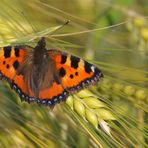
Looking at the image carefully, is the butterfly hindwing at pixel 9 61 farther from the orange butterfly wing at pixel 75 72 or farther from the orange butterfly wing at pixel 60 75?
the orange butterfly wing at pixel 75 72

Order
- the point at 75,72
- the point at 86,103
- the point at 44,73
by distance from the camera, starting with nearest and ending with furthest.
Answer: the point at 86,103 < the point at 75,72 < the point at 44,73

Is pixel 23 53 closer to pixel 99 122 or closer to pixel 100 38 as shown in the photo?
pixel 100 38

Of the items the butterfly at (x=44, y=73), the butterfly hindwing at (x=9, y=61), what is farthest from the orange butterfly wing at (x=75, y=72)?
the butterfly hindwing at (x=9, y=61)

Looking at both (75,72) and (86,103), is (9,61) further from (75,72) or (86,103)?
(86,103)

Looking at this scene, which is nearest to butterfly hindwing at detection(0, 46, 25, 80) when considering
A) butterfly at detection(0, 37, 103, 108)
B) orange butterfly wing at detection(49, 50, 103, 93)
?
butterfly at detection(0, 37, 103, 108)

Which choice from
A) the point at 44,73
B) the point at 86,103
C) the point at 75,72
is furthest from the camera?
the point at 44,73

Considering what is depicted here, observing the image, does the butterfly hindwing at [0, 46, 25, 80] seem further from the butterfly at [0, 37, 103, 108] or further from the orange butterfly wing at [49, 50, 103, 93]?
the orange butterfly wing at [49, 50, 103, 93]

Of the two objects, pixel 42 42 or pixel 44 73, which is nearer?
pixel 42 42

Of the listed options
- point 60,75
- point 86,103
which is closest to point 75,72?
point 60,75
